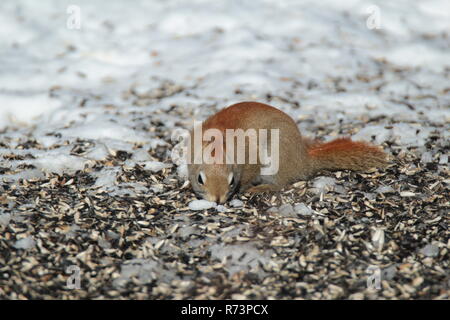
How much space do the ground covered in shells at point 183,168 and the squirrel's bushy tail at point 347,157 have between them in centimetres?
10

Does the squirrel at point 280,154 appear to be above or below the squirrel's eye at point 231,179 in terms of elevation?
Answer: above

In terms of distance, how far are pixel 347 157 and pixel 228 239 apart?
1305 mm

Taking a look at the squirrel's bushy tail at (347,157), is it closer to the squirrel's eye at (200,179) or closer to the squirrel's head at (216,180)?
the squirrel's head at (216,180)

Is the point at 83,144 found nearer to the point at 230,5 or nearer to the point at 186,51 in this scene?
the point at 186,51

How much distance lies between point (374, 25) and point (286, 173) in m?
3.95

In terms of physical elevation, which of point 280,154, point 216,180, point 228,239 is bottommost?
point 228,239

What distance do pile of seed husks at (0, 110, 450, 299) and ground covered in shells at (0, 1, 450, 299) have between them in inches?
0.5

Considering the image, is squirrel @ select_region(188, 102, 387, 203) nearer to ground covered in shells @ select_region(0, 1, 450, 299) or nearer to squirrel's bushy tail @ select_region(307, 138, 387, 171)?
squirrel's bushy tail @ select_region(307, 138, 387, 171)

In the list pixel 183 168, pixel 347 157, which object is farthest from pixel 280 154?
pixel 183 168

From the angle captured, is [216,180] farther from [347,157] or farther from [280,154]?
[347,157]

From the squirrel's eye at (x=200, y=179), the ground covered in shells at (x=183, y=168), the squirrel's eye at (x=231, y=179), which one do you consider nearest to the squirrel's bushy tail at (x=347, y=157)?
the ground covered in shells at (x=183, y=168)

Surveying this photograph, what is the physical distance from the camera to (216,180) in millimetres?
3895

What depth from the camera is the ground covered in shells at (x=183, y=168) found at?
343 centimetres
